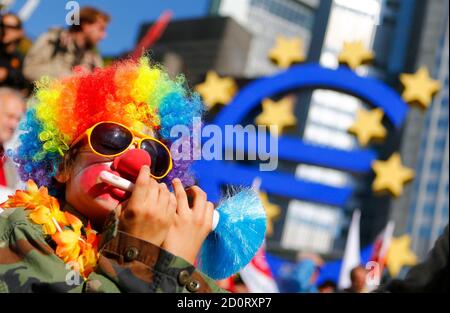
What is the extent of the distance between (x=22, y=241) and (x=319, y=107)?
94.8 metres

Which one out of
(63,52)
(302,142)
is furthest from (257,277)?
(302,142)

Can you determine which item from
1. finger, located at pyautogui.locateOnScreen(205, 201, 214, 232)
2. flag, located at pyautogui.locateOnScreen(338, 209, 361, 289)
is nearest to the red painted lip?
finger, located at pyautogui.locateOnScreen(205, 201, 214, 232)

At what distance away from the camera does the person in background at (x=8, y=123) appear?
2.89 m

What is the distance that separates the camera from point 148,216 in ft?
4.20

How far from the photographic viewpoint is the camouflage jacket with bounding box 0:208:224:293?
1225mm

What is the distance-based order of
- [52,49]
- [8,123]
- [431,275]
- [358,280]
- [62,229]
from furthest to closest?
1. [52,49]
2. [358,280]
3. [8,123]
4. [62,229]
5. [431,275]

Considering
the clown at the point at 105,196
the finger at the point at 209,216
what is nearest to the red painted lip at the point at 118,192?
the clown at the point at 105,196

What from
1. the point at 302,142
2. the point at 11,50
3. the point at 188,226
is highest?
the point at 302,142

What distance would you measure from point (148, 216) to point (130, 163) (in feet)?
0.90

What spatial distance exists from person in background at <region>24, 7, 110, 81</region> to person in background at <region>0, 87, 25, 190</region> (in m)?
1.09

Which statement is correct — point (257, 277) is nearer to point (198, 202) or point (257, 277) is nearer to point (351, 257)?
point (351, 257)

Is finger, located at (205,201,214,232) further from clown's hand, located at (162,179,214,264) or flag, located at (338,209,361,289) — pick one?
flag, located at (338,209,361,289)

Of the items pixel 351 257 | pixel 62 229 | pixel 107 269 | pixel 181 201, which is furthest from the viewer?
pixel 351 257

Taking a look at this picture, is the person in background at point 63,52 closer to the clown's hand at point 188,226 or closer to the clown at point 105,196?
the clown at point 105,196
